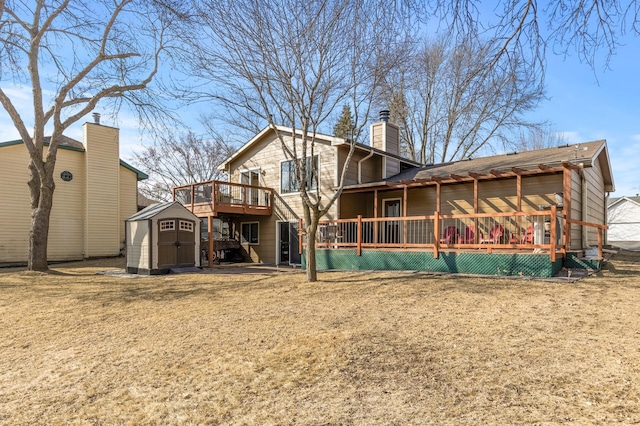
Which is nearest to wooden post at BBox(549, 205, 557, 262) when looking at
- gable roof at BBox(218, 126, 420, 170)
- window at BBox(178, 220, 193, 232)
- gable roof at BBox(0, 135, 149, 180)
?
gable roof at BBox(218, 126, 420, 170)

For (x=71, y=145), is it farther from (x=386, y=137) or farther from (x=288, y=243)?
(x=386, y=137)

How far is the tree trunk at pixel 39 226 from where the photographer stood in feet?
39.2

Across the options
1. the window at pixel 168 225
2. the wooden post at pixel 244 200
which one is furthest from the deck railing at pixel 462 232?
the window at pixel 168 225

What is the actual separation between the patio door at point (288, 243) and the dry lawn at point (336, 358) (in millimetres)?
7550

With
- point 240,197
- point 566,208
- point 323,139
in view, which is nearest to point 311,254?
point 566,208

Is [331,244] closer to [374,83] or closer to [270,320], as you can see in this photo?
[374,83]

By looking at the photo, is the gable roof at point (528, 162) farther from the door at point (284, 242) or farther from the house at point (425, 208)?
the door at point (284, 242)

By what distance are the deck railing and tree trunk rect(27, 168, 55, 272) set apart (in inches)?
322

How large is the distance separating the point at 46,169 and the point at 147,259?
4.33 m

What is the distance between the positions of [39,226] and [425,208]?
12375 millimetres

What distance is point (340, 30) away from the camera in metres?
8.39

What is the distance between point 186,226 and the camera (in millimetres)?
13148

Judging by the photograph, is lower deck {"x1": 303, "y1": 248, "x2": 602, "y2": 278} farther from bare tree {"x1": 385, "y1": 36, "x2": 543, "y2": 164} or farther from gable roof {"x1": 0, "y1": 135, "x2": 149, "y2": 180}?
gable roof {"x1": 0, "y1": 135, "x2": 149, "y2": 180}

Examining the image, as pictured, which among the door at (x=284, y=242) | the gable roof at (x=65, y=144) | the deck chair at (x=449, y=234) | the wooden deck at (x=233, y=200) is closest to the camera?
the deck chair at (x=449, y=234)
